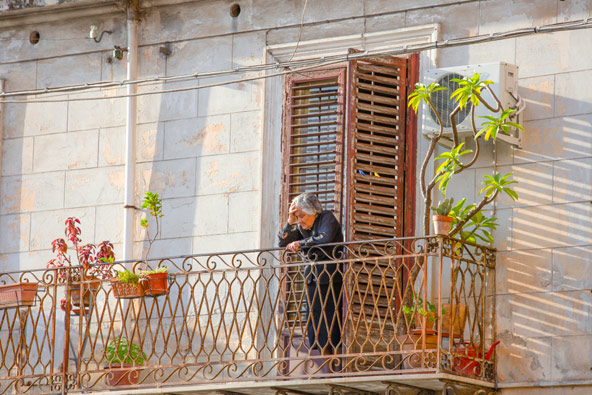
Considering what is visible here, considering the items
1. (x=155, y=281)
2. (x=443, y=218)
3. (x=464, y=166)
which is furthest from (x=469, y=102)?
(x=155, y=281)

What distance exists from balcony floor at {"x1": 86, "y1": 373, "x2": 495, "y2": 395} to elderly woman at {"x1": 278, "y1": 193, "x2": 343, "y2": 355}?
34 centimetres

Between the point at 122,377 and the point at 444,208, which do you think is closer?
the point at 444,208

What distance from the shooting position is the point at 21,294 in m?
11.6

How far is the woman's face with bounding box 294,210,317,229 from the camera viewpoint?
35.9ft

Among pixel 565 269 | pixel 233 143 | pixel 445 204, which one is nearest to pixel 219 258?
pixel 233 143

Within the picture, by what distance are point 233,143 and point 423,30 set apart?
211 centimetres

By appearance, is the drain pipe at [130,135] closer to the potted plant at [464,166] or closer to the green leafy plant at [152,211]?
the green leafy plant at [152,211]

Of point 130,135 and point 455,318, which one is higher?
point 130,135

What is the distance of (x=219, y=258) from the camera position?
1139cm

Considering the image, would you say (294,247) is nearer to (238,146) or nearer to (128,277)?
(128,277)

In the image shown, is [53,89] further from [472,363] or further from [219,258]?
[472,363]

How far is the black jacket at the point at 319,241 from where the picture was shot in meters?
10.8

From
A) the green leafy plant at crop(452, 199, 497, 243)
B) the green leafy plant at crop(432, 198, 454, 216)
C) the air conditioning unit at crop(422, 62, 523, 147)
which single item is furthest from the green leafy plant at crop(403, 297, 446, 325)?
the air conditioning unit at crop(422, 62, 523, 147)

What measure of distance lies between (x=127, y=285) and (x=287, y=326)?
1.46 meters
